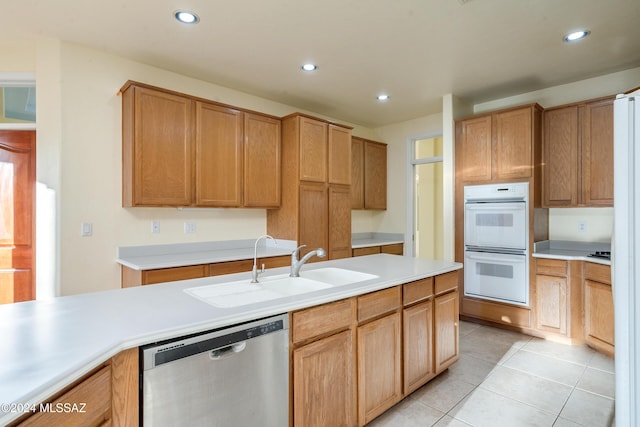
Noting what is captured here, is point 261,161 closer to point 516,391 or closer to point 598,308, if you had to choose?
point 516,391

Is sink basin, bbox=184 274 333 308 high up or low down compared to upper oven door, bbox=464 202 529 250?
down

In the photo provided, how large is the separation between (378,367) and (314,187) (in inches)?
93.0

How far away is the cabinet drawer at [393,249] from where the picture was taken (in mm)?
4877

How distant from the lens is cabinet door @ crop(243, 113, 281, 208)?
3.61m

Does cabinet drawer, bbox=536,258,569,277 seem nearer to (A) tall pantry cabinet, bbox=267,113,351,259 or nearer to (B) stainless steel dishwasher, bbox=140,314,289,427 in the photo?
(A) tall pantry cabinet, bbox=267,113,351,259

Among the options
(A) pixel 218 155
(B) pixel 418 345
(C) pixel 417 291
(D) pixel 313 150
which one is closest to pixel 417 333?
(B) pixel 418 345

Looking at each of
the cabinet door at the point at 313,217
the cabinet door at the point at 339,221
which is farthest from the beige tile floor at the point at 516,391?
the cabinet door at the point at 313,217

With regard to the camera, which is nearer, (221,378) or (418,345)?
(221,378)

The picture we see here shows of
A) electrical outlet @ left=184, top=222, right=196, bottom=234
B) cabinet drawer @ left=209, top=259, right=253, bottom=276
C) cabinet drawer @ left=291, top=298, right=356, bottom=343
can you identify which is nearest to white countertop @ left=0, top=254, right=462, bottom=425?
cabinet drawer @ left=291, top=298, right=356, bottom=343

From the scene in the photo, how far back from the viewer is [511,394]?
236cm

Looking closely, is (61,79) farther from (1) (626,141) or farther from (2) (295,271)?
(1) (626,141)

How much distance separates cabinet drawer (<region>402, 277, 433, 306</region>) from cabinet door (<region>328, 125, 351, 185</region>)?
2111 millimetres

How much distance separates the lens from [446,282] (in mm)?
2502

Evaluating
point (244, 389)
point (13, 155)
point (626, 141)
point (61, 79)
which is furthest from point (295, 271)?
point (13, 155)
